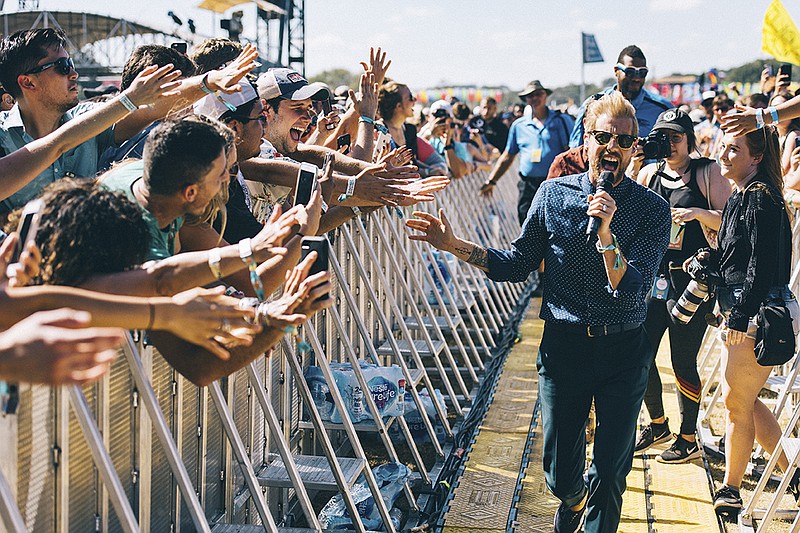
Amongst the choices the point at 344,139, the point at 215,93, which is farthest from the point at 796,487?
the point at 215,93

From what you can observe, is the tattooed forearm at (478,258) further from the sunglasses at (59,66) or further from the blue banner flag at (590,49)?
the blue banner flag at (590,49)

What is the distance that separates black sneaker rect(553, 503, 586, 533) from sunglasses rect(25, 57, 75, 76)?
298cm

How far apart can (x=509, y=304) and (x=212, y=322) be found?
8502 millimetres

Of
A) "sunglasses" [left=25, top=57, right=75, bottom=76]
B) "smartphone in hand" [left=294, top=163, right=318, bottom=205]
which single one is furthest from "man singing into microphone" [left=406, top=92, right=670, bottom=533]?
"sunglasses" [left=25, top=57, right=75, bottom=76]

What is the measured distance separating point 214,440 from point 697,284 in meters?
2.69

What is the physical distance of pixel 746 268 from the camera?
508 cm

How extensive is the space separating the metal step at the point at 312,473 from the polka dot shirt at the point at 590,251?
118 centimetres

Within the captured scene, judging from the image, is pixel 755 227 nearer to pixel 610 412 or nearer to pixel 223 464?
pixel 610 412

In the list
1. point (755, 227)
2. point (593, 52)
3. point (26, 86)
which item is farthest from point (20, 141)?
point (593, 52)

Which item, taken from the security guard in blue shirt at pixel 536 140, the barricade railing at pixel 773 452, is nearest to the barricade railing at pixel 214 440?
the barricade railing at pixel 773 452

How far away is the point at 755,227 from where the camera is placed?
4969 millimetres

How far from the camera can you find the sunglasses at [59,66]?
4359mm

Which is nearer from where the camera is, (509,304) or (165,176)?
(165,176)

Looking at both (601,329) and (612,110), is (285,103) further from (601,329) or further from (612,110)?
(601,329)
